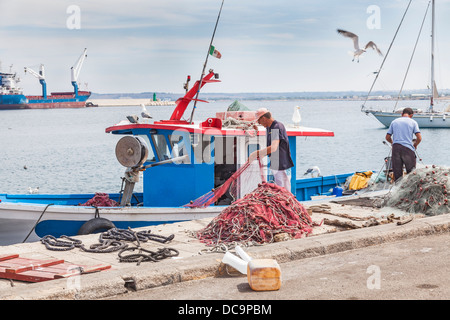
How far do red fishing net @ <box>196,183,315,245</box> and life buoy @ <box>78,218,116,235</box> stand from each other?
2015 mm

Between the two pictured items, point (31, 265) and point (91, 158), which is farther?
point (91, 158)

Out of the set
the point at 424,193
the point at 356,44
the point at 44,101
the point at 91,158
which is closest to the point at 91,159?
the point at 91,158

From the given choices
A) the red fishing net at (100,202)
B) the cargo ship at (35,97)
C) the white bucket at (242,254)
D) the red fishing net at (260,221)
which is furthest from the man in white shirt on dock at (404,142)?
the cargo ship at (35,97)

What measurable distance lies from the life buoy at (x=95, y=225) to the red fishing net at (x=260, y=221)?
2.02 meters

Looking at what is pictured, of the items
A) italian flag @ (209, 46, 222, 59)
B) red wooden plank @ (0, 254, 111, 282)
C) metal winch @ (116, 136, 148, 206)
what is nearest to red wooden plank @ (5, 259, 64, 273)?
red wooden plank @ (0, 254, 111, 282)

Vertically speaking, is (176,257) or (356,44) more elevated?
(356,44)

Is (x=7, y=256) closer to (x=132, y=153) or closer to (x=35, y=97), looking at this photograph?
(x=132, y=153)

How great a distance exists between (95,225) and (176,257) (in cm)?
281

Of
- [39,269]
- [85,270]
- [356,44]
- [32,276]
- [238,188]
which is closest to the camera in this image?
[32,276]

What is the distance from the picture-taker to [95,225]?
28.0ft

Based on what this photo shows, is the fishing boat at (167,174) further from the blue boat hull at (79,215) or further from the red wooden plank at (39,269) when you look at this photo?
the red wooden plank at (39,269)

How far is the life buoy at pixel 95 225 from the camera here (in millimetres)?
8500

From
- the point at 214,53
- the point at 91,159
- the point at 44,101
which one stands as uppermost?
the point at 44,101
